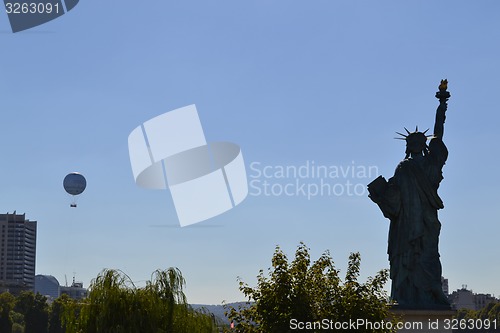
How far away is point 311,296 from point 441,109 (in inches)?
349

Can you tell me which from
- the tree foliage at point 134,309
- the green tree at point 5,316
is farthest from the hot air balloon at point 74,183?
the tree foliage at point 134,309

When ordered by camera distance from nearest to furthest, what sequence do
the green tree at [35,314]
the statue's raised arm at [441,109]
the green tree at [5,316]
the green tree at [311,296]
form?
the green tree at [311,296]
the statue's raised arm at [441,109]
the green tree at [5,316]
the green tree at [35,314]

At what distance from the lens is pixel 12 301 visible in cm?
10162

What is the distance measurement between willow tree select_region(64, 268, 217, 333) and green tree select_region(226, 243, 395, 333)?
307 inches

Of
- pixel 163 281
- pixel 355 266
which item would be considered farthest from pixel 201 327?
pixel 355 266

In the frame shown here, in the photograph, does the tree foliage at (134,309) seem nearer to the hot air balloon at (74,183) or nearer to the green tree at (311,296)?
the green tree at (311,296)

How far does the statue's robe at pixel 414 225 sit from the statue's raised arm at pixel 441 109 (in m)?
0.56

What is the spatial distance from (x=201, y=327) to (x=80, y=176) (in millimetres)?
60058

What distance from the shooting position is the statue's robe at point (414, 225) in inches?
1153

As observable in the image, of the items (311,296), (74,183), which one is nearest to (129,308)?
(311,296)

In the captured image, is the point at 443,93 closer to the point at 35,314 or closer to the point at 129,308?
the point at 129,308

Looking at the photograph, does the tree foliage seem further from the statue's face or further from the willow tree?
the statue's face

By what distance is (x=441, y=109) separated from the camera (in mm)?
30422

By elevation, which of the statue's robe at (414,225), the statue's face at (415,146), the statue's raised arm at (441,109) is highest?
the statue's raised arm at (441,109)
